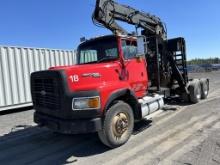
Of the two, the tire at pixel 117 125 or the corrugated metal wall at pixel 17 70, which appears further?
the corrugated metal wall at pixel 17 70

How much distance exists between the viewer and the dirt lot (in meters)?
5.30

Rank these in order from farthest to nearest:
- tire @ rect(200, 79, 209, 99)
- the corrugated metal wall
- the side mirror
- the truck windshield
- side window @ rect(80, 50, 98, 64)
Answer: tire @ rect(200, 79, 209, 99) → the corrugated metal wall → side window @ rect(80, 50, 98, 64) → the side mirror → the truck windshield

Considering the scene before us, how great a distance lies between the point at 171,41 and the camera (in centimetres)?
A: 1185

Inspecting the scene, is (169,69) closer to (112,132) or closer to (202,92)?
(202,92)

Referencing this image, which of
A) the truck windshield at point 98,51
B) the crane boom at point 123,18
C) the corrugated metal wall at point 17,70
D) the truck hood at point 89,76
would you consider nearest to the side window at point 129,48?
the truck windshield at point 98,51

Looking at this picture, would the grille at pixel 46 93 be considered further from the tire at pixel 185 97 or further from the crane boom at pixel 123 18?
the tire at pixel 185 97

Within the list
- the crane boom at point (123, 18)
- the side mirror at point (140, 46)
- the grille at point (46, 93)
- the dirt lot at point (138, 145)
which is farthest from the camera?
the crane boom at point (123, 18)

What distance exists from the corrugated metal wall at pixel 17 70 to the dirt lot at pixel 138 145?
133 inches

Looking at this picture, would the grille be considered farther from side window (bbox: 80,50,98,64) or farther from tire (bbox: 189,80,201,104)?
tire (bbox: 189,80,201,104)

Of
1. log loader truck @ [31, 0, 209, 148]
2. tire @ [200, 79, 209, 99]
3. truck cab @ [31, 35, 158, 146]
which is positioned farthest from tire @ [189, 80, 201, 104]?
truck cab @ [31, 35, 158, 146]

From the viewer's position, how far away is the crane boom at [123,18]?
8.37m

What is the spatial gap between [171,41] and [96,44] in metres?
5.57

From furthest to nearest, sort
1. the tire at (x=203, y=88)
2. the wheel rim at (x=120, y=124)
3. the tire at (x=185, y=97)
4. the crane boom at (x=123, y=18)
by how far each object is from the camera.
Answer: the tire at (x=203, y=88)
the tire at (x=185, y=97)
the crane boom at (x=123, y=18)
the wheel rim at (x=120, y=124)

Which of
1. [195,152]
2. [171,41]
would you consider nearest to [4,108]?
[171,41]
